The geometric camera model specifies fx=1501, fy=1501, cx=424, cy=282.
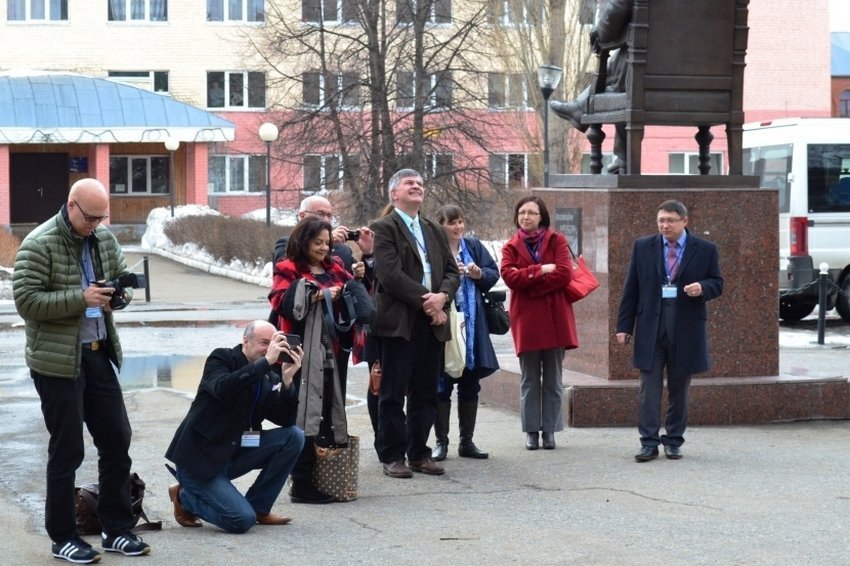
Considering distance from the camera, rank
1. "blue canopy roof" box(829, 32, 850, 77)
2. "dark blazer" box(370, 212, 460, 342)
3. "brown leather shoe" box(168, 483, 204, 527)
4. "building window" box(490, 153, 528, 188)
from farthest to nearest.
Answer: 1. "blue canopy roof" box(829, 32, 850, 77)
2. "building window" box(490, 153, 528, 188)
3. "dark blazer" box(370, 212, 460, 342)
4. "brown leather shoe" box(168, 483, 204, 527)

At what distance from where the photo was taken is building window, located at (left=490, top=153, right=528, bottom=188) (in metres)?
36.8

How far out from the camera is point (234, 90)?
183 feet

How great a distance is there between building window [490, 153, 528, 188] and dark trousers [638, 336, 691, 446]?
24429 millimetres

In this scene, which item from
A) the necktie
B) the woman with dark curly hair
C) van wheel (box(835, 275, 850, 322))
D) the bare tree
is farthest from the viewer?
the bare tree

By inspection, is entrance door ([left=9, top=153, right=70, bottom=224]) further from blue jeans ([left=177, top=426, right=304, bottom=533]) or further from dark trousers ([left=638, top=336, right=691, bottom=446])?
blue jeans ([left=177, top=426, right=304, bottom=533])

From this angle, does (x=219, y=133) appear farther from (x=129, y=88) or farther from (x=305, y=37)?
(x=305, y=37)

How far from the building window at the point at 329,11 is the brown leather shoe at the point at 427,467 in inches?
1003

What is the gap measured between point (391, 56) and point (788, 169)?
15177 mm

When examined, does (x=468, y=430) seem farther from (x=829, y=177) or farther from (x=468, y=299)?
(x=829, y=177)

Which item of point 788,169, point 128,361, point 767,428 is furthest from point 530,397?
point 788,169

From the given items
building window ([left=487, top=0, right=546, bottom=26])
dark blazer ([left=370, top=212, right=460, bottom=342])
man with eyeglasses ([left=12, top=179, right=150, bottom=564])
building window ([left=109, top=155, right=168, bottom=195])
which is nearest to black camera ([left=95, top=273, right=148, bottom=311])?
Result: man with eyeglasses ([left=12, top=179, right=150, bottom=564])

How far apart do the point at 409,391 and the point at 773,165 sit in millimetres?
13511

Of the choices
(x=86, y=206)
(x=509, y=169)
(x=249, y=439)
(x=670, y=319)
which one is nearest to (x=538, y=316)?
(x=670, y=319)

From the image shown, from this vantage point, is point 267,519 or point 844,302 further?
point 844,302
